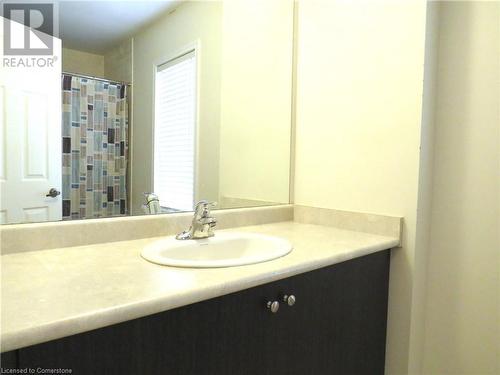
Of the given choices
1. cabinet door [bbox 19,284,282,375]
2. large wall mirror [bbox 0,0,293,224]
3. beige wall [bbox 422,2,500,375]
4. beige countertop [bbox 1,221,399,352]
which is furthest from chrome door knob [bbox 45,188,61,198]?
beige wall [bbox 422,2,500,375]

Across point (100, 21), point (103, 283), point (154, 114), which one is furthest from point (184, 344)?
point (100, 21)

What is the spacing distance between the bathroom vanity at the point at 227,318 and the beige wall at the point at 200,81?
1.08 ft

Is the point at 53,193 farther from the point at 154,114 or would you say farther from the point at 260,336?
the point at 260,336

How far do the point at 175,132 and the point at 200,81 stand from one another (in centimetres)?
24

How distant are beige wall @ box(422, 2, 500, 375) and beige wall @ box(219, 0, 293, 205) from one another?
0.65 metres

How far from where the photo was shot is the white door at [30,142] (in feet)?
3.16

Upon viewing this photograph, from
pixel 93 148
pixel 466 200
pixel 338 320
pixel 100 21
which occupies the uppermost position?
pixel 100 21

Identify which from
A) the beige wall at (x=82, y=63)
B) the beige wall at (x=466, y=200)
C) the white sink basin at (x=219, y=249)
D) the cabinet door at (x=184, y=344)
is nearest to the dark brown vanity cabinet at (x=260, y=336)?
the cabinet door at (x=184, y=344)

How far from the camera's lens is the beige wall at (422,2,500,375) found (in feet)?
4.03

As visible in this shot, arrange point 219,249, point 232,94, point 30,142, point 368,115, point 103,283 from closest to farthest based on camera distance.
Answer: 1. point 103,283
2. point 30,142
3. point 219,249
4. point 368,115
5. point 232,94

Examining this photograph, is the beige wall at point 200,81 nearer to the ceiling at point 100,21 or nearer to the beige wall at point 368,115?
the ceiling at point 100,21

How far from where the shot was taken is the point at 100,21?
1.13 metres

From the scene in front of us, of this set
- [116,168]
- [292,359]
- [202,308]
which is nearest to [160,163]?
[116,168]

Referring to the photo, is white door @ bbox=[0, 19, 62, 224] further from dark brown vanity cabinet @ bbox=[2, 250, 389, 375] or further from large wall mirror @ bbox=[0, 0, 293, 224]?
dark brown vanity cabinet @ bbox=[2, 250, 389, 375]
